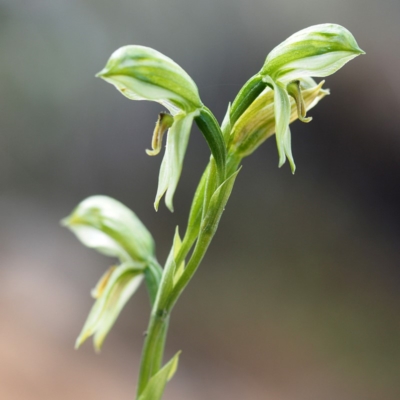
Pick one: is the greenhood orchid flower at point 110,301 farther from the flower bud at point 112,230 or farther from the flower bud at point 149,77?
the flower bud at point 149,77

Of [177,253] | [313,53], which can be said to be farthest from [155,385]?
[313,53]

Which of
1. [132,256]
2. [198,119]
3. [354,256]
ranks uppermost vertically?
[354,256]

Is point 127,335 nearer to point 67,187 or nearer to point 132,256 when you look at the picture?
point 67,187

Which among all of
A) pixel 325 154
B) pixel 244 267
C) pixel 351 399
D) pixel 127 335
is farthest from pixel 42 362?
pixel 325 154

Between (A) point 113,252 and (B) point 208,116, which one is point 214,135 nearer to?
(B) point 208,116

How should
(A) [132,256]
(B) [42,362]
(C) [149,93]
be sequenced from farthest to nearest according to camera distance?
(B) [42,362] < (A) [132,256] < (C) [149,93]

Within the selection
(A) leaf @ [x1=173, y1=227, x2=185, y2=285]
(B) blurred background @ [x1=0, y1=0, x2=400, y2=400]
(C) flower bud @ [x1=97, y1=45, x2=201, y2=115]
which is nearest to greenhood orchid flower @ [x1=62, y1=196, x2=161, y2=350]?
(A) leaf @ [x1=173, y1=227, x2=185, y2=285]
